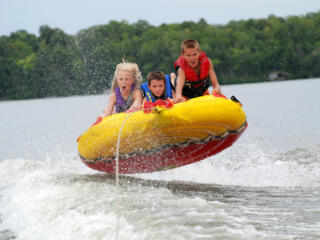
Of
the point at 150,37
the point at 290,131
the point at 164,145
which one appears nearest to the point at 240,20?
the point at 150,37

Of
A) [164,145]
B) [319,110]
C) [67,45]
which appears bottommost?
[319,110]

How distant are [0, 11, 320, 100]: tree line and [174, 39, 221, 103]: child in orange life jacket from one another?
28212mm

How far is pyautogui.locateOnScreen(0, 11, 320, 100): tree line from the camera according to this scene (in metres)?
35.4

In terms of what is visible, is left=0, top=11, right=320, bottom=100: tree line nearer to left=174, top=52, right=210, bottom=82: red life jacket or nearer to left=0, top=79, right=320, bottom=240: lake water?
left=0, top=79, right=320, bottom=240: lake water

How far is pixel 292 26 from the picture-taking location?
51656 mm

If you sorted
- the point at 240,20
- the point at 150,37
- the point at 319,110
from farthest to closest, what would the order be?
the point at 240,20, the point at 150,37, the point at 319,110

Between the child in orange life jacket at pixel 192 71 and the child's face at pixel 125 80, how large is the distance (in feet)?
2.10

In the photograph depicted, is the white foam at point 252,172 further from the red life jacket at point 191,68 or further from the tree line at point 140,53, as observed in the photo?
the tree line at point 140,53

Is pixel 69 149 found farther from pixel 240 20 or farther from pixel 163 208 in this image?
pixel 240 20

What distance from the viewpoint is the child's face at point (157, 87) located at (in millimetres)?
4770

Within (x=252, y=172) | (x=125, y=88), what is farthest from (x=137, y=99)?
(x=252, y=172)

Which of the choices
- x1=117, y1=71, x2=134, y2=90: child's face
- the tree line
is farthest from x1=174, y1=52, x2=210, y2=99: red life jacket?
the tree line

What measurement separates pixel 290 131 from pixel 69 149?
5203mm

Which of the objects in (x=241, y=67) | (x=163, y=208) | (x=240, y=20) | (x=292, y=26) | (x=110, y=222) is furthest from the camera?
(x=240, y=20)
